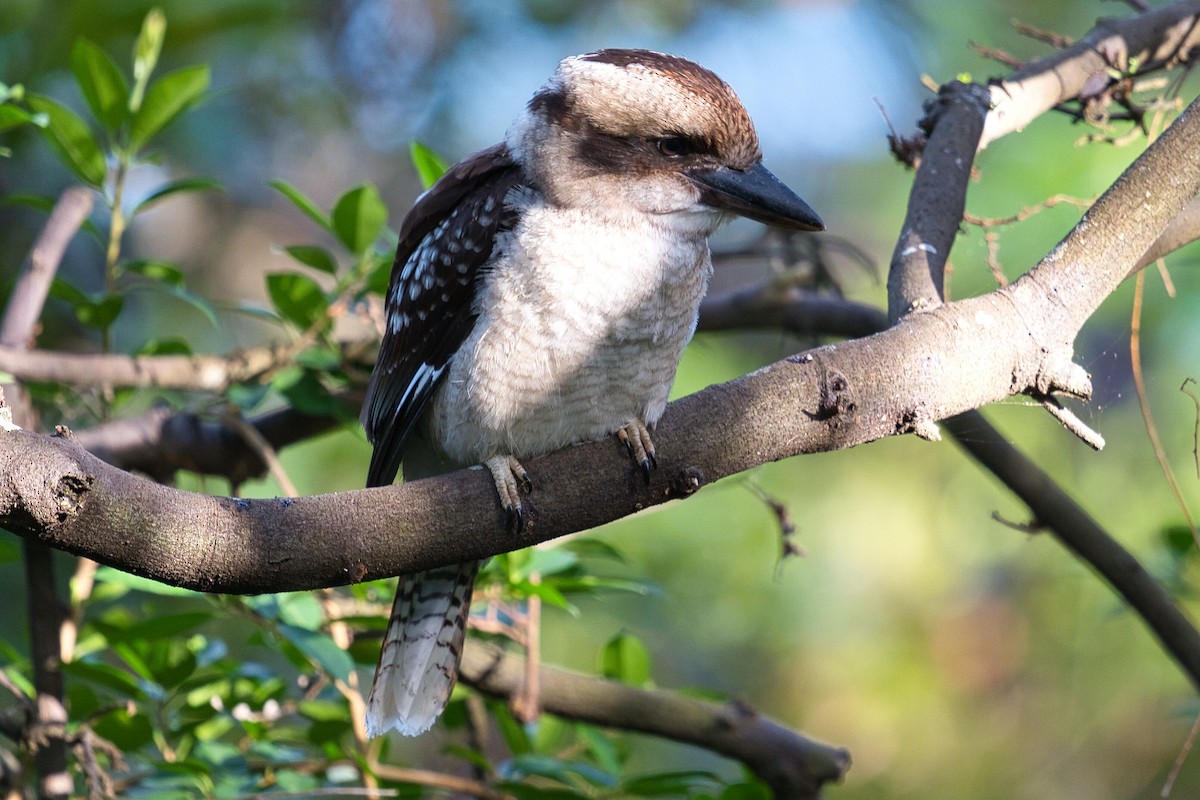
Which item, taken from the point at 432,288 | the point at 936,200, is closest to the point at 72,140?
the point at 432,288

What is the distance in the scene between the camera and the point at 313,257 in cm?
229

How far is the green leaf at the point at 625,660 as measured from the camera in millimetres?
2219

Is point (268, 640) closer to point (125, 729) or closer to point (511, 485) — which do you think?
point (125, 729)

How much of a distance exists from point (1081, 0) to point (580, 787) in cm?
431

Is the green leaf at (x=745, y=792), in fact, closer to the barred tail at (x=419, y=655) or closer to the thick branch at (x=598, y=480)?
the barred tail at (x=419, y=655)

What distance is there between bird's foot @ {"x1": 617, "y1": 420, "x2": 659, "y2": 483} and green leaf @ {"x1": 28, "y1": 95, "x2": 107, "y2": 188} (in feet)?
4.04

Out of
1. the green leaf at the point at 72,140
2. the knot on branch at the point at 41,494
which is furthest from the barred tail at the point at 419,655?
the green leaf at the point at 72,140

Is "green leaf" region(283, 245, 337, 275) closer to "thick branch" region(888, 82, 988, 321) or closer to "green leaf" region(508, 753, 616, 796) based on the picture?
"green leaf" region(508, 753, 616, 796)

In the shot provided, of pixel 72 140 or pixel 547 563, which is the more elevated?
pixel 72 140

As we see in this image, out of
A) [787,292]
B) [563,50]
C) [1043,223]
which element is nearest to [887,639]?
[1043,223]

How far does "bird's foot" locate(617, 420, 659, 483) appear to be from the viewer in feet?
4.70

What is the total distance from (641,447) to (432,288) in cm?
62

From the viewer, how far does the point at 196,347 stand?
435cm

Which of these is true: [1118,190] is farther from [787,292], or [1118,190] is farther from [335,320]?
[335,320]
